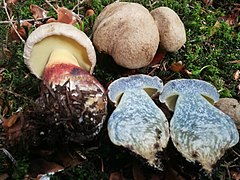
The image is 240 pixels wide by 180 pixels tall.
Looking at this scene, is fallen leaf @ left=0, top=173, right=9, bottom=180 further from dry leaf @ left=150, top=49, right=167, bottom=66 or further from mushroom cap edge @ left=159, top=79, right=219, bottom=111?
dry leaf @ left=150, top=49, right=167, bottom=66

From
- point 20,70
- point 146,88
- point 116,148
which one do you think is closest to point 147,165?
point 116,148

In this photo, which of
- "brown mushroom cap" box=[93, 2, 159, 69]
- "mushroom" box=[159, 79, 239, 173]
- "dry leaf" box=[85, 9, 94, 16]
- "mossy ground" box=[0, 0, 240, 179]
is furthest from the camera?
"dry leaf" box=[85, 9, 94, 16]

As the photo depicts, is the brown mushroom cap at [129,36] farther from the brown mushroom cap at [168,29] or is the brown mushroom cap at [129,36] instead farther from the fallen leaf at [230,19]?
the fallen leaf at [230,19]

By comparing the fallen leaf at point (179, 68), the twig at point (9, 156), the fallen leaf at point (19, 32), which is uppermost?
the fallen leaf at point (19, 32)

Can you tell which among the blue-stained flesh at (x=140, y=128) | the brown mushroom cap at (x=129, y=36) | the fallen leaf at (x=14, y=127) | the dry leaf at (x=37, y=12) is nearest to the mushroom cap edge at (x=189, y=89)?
the blue-stained flesh at (x=140, y=128)

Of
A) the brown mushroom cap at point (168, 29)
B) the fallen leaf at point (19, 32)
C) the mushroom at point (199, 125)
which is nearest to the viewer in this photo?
the mushroom at point (199, 125)

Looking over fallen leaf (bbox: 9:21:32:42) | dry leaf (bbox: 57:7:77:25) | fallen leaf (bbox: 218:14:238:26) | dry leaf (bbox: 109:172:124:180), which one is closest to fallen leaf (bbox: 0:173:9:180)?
dry leaf (bbox: 109:172:124:180)

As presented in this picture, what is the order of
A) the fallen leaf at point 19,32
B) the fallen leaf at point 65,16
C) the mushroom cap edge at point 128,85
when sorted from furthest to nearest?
the fallen leaf at point 65,16, the fallen leaf at point 19,32, the mushroom cap edge at point 128,85
